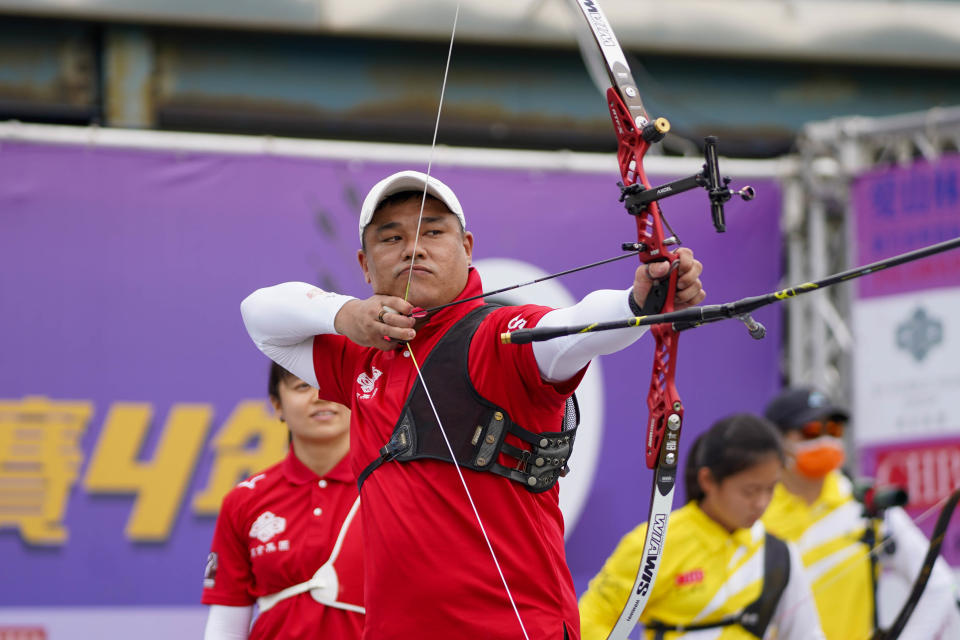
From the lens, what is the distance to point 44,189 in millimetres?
4934

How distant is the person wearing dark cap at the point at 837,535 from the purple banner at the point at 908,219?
87cm

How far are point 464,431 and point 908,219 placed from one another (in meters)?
3.74

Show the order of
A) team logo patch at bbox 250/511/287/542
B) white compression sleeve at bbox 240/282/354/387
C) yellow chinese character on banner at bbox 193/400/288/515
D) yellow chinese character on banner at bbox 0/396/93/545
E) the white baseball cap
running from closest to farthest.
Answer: the white baseball cap
white compression sleeve at bbox 240/282/354/387
team logo patch at bbox 250/511/287/542
yellow chinese character on banner at bbox 0/396/93/545
yellow chinese character on banner at bbox 193/400/288/515

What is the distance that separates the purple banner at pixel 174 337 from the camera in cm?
482

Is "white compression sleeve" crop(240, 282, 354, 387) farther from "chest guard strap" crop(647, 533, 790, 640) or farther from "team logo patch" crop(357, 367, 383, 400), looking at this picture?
"chest guard strap" crop(647, 533, 790, 640)

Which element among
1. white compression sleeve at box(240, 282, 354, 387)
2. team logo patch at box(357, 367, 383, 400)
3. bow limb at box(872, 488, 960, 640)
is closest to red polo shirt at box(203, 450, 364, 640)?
white compression sleeve at box(240, 282, 354, 387)

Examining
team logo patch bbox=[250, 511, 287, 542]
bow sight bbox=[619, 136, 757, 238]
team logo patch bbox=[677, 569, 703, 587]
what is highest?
bow sight bbox=[619, 136, 757, 238]

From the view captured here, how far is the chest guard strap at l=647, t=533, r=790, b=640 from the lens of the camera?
10.8 ft

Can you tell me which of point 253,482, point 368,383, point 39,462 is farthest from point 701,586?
point 39,462

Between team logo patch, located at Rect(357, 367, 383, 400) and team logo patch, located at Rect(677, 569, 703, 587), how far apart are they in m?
1.39

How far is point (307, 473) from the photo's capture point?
3035 mm

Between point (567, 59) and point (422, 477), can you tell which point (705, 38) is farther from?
point (422, 477)

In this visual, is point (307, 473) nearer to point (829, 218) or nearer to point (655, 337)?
point (655, 337)

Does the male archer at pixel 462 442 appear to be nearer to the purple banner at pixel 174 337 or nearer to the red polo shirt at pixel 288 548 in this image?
the red polo shirt at pixel 288 548
